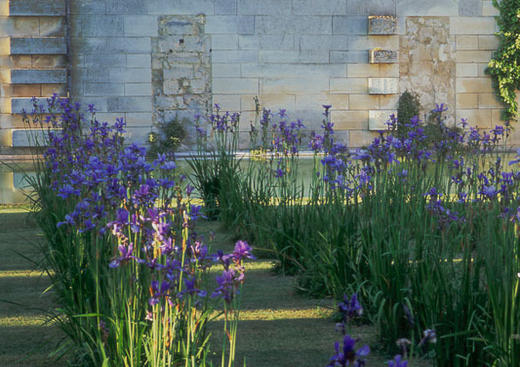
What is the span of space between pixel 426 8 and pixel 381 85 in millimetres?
1558

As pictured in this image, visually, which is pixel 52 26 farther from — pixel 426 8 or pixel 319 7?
pixel 426 8

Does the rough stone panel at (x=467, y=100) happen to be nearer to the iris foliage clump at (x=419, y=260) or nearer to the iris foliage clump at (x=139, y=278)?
the iris foliage clump at (x=419, y=260)

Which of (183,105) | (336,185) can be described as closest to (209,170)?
(336,185)

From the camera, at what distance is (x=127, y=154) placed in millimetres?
2387

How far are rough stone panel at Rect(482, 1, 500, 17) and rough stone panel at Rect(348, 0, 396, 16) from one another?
62.8 inches

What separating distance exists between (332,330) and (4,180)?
7779mm

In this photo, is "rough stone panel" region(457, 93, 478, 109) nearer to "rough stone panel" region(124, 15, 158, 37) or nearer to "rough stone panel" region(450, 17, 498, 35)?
"rough stone panel" region(450, 17, 498, 35)

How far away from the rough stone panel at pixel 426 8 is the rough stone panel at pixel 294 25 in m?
1.33

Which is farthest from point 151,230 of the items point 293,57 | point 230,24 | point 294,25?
point 294,25

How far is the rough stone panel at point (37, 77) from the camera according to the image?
12359mm

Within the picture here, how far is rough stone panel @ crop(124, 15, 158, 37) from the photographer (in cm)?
1245

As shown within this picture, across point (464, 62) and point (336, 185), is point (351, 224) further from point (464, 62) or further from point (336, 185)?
point (464, 62)

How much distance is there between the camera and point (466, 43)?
13.2 meters

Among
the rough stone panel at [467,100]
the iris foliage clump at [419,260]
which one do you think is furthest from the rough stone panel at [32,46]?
the iris foliage clump at [419,260]
